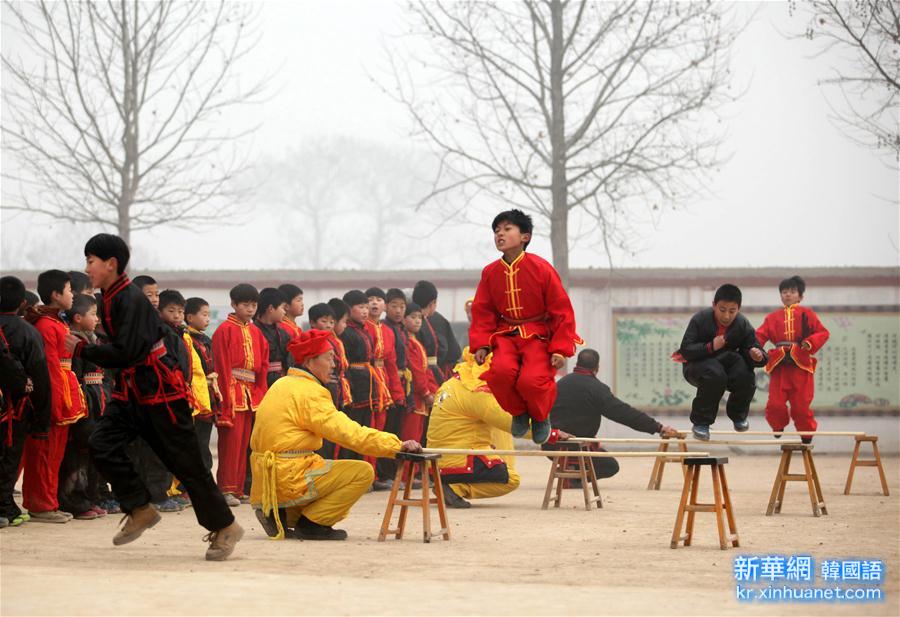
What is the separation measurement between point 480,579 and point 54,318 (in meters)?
4.48

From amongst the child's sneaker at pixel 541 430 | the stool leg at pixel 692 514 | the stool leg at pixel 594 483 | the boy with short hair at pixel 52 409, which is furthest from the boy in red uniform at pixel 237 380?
the stool leg at pixel 692 514

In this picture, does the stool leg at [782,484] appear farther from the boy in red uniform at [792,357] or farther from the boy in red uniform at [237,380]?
the boy in red uniform at [237,380]

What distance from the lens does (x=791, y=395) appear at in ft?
46.6

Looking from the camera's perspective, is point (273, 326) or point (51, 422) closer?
point (51, 422)

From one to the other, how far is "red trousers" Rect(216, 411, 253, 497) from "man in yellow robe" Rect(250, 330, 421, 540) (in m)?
2.62

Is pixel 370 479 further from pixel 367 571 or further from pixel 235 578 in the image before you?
pixel 235 578

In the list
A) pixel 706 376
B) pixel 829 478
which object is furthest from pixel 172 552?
pixel 829 478

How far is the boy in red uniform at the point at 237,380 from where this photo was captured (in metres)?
11.1

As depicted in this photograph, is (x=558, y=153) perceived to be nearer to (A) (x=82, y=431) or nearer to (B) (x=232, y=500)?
(B) (x=232, y=500)

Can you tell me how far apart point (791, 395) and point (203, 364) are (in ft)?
23.2

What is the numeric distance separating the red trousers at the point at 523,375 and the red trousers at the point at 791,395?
665 cm

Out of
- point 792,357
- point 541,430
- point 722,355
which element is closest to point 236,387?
point 541,430

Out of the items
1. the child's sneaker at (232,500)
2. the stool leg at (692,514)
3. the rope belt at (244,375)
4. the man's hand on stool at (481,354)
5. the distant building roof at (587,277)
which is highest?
the distant building roof at (587,277)

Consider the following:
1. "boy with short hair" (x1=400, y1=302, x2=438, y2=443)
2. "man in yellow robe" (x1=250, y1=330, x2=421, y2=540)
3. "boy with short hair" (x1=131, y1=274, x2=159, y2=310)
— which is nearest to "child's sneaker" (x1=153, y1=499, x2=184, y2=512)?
"boy with short hair" (x1=131, y1=274, x2=159, y2=310)
